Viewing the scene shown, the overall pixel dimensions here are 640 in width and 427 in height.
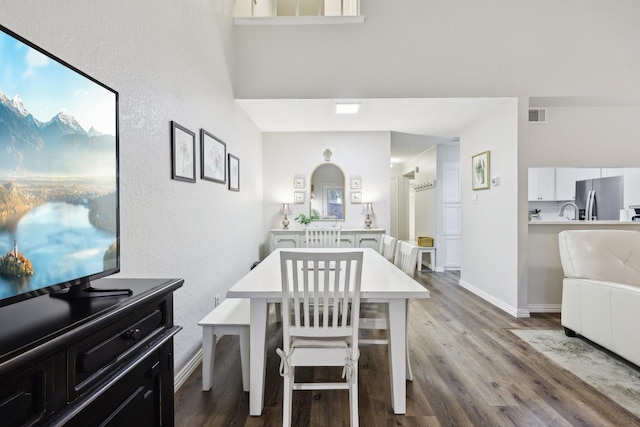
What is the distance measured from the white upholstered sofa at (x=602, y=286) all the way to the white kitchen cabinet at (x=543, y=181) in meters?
0.90

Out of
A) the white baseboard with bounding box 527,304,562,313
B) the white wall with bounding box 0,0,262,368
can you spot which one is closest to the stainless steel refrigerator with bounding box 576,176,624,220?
the white baseboard with bounding box 527,304,562,313

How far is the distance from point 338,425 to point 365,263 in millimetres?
1149

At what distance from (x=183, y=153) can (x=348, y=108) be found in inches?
81.8

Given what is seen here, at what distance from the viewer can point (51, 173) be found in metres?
0.81

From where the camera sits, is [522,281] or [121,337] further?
[522,281]

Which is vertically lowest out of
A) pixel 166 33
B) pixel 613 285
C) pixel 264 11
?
pixel 613 285

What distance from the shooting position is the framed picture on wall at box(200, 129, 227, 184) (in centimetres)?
240

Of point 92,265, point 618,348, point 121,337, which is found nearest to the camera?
point 121,337

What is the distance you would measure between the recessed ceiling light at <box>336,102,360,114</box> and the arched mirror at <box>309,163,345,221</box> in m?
1.37

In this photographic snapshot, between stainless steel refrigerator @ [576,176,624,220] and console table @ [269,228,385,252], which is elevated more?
stainless steel refrigerator @ [576,176,624,220]

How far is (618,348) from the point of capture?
2125 mm

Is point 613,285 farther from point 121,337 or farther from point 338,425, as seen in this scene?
point 121,337

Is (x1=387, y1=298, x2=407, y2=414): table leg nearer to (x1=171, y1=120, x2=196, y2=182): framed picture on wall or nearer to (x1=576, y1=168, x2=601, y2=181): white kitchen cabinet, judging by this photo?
(x1=171, y1=120, x2=196, y2=182): framed picture on wall

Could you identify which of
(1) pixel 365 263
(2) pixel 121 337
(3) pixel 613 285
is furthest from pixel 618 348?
(2) pixel 121 337
